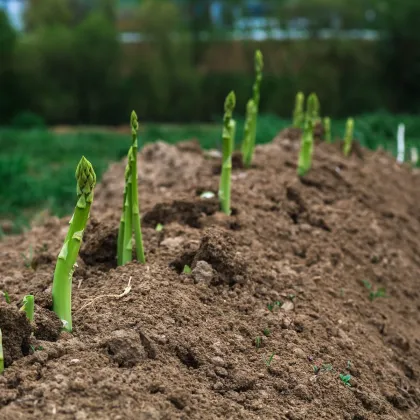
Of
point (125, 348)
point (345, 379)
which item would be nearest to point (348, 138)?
point (345, 379)

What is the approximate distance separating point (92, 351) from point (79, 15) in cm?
2169

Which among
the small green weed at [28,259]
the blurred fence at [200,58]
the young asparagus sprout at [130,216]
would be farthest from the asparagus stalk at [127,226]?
the blurred fence at [200,58]

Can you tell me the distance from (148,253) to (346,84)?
743 inches

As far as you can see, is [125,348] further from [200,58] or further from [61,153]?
[200,58]

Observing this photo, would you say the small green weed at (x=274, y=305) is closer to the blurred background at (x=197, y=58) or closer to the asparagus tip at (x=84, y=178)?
the asparagus tip at (x=84, y=178)

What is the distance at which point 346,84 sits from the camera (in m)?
21.1

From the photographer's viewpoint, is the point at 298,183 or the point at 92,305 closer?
the point at 92,305

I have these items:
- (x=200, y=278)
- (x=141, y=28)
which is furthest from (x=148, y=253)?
(x=141, y=28)

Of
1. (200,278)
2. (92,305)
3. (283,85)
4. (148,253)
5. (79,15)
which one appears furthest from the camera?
(79,15)

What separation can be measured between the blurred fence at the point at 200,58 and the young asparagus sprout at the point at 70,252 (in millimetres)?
16267

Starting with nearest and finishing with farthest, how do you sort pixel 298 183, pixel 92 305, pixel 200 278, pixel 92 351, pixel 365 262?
pixel 92 351 → pixel 92 305 → pixel 200 278 → pixel 365 262 → pixel 298 183

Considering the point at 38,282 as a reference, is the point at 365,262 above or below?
below

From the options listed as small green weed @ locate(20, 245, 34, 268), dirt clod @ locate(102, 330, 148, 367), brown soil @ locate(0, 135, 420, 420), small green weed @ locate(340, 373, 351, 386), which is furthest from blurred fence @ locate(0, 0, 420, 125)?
dirt clod @ locate(102, 330, 148, 367)

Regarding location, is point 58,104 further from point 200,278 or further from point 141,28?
point 200,278
